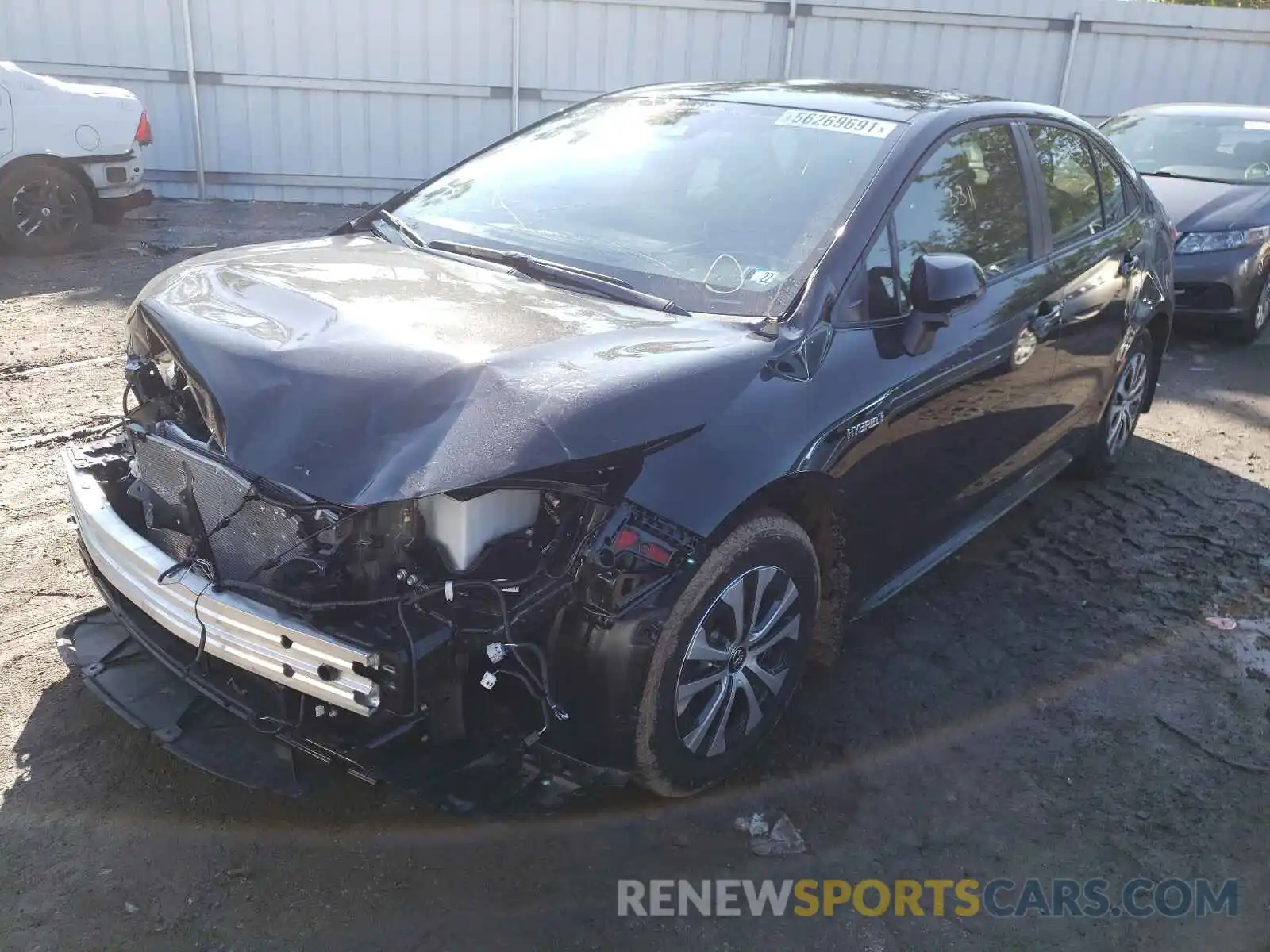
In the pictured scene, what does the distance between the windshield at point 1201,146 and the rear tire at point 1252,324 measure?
910 mm

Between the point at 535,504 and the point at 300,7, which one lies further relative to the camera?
the point at 300,7

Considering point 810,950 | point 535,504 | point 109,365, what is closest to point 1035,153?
point 535,504

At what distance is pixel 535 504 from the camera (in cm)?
243

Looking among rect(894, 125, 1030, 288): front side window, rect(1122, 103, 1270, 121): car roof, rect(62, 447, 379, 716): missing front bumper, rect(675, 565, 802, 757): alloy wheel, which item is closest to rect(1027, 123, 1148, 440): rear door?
rect(894, 125, 1030, 288): front side window

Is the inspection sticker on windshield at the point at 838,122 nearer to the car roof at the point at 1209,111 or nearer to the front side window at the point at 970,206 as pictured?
the front side window at the point at 970,206

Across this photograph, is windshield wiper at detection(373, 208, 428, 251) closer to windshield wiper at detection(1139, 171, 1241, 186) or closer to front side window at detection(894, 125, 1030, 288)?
front side window at detection(894, 125, 1030, 288)

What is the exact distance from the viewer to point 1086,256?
420cm

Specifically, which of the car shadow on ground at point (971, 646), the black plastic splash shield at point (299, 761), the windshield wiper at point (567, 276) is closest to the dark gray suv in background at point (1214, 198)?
the car shadow on ground at point (971, 646)

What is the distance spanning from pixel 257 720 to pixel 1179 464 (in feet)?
15.9

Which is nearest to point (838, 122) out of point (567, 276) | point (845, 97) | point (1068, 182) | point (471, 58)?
point (845, 97)

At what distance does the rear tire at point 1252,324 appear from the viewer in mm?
7707

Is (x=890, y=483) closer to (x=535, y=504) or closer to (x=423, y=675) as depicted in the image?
(x=535, y=504)

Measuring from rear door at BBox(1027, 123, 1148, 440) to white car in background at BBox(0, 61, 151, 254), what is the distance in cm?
762

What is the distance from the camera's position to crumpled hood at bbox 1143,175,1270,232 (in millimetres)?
7504
